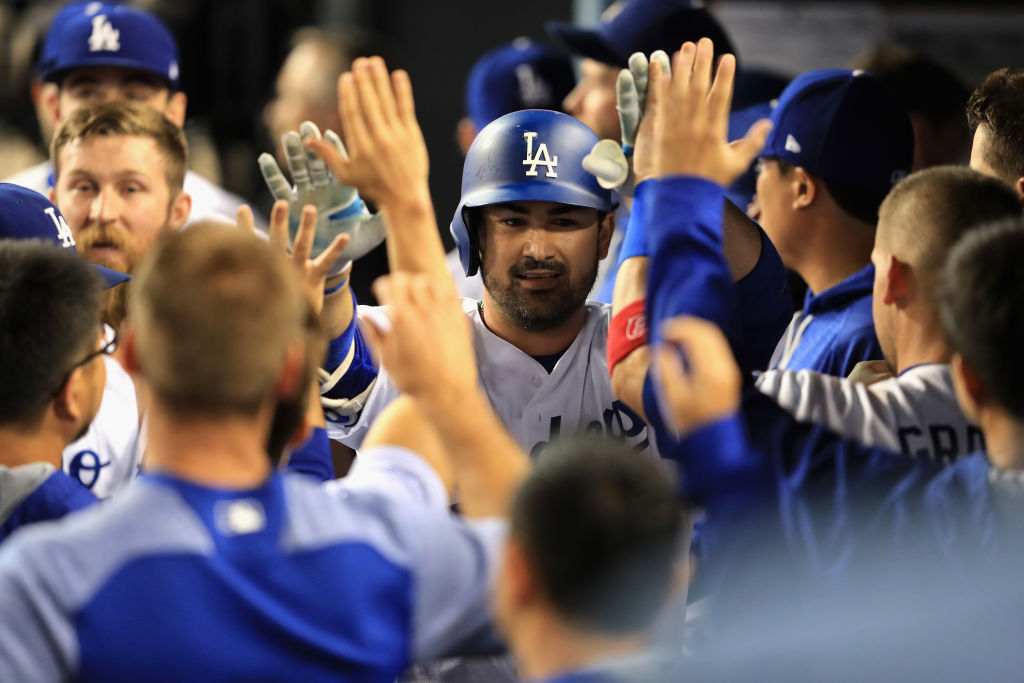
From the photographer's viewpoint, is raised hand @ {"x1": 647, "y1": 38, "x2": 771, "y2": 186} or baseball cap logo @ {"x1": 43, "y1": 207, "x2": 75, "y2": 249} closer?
raised hand @ {"x1": 647, "y1": 38, "x2": 771, "y2": 186}

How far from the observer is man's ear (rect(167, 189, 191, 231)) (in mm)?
4059

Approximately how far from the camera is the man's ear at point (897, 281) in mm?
2580

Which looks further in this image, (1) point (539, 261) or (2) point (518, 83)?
(2) point (518, 83)

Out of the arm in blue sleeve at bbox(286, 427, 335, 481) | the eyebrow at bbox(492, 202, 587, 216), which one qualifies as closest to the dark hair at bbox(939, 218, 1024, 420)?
the arm in blue sleeve at bbox(286, 427, 335, 481)

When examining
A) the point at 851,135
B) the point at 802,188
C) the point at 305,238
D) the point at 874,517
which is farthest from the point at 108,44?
the point at 874,517

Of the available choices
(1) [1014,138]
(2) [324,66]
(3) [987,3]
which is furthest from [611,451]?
(3) [987,3]

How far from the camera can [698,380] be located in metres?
1.81

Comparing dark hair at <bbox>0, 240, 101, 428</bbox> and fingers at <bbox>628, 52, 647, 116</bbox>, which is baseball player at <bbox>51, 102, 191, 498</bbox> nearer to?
dark hair at <bbox>0, 240, 101, 428</bbox>

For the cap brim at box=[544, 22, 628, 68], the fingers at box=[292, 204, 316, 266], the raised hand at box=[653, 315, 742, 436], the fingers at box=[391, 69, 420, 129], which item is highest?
the cap brim at box=[544, 22, 628, 68]

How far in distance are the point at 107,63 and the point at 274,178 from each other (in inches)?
71.4

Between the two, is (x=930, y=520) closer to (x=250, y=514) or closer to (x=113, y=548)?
(x=250, y=514)

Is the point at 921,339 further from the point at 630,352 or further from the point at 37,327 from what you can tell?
the point at 37,327

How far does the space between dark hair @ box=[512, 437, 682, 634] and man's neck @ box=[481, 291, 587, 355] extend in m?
1.75

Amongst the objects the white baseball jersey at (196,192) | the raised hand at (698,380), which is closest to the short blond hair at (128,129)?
the white baseball jersey at (196,192)
